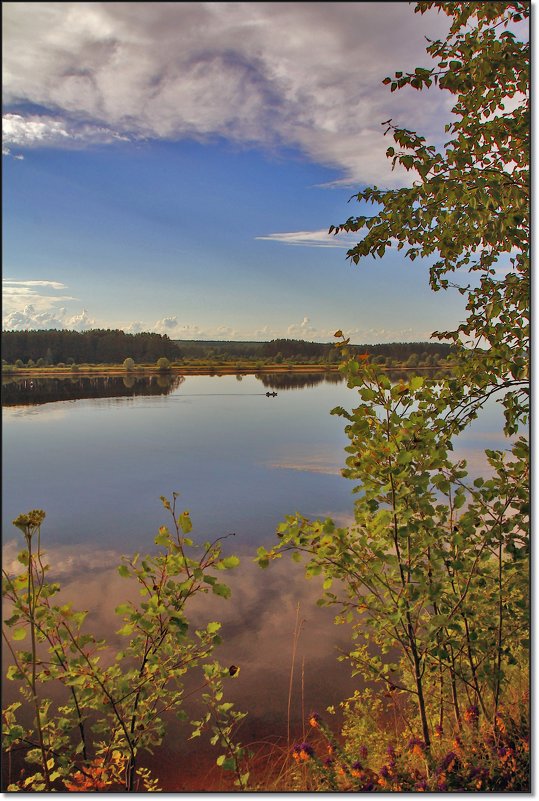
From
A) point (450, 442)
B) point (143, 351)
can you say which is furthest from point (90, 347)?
point (450, 442)

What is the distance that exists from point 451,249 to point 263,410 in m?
15.8

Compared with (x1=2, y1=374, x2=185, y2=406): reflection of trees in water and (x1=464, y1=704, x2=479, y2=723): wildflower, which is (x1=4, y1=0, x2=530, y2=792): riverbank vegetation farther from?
(x1=2, y1=374, x2=185, y2=406): reflection of trees in water

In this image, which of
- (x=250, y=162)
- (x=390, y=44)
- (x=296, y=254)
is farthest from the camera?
(x=296, y=254)

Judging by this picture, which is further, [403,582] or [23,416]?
[23,416]

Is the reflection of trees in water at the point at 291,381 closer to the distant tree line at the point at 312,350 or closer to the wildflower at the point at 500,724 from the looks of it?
the distant tree line at the point at 312,350

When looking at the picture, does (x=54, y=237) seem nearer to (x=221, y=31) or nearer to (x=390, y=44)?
(x=221, y=31)

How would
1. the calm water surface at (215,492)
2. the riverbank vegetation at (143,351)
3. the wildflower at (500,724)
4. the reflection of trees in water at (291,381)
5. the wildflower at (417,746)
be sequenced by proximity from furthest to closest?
the reflection of trees in water at (291,381) → the calm water surface at (215,492) → the riverbank vegetation at (143,351) → the wildflower at (500,724) → the wildflower at (417,746)

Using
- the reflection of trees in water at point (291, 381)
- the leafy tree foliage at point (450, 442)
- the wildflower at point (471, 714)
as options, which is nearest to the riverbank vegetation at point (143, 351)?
the leafy tree foliage at point (450, 442)

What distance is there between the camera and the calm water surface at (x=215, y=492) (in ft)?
13.9

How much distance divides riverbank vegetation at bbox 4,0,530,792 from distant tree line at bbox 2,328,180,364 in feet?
11.9

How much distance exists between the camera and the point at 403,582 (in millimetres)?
2109

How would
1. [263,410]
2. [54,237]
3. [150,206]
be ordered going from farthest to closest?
[263,410] < [54,237] < [150,206]

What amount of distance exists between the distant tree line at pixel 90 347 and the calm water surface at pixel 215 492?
1.05m

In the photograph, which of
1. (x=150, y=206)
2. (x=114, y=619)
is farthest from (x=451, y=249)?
(x=114, y=619)
